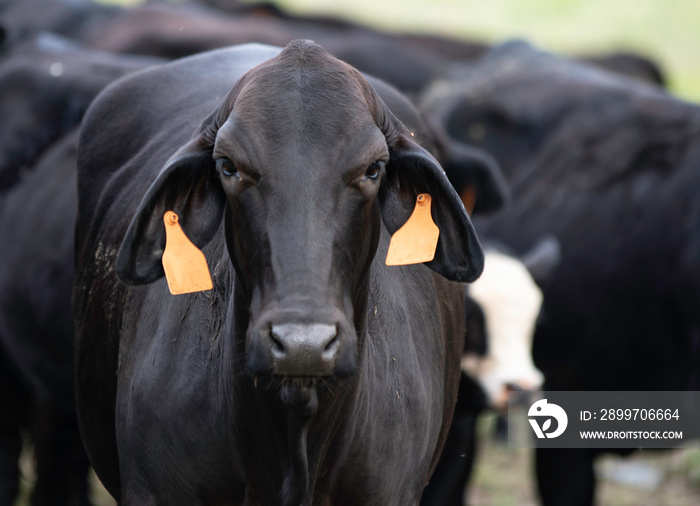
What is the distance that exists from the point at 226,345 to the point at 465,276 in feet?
2.14

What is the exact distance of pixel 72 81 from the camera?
502 cm

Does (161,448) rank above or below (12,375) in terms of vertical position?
above

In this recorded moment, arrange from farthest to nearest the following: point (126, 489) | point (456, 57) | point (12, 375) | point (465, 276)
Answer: point (456, 57)
point (12, 375)
point (126, 489)
point (465, 276)

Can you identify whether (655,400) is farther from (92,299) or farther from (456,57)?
(456,57)

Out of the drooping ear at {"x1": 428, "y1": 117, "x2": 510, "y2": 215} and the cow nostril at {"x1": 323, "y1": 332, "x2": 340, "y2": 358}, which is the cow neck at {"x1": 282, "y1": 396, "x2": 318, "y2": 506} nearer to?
the cow nostril at {"x1": 323, "y1": 332, "x2": 340, "y2": 358}

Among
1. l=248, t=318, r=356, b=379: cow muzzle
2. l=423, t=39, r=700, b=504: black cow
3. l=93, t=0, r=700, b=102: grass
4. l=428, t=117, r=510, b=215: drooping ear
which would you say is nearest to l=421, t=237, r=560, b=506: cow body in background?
l=428, t=117, r=510, b=215: drooping ear

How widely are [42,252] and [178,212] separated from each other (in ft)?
7.96

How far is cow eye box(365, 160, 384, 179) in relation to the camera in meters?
2.55

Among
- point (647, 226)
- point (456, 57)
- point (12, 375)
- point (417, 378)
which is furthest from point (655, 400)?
point (456, 57)

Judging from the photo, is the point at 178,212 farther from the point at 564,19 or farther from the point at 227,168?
the point at 564,19

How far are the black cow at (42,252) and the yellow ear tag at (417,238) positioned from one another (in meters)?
2.36

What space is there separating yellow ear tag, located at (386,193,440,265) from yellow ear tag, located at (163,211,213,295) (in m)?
0.49

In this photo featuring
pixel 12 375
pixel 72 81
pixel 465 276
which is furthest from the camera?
pixel 12 375

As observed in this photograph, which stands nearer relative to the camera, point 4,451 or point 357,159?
point 357,159
